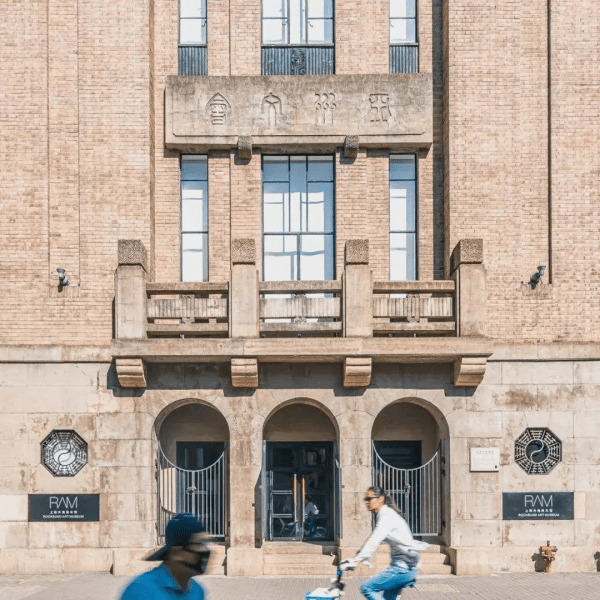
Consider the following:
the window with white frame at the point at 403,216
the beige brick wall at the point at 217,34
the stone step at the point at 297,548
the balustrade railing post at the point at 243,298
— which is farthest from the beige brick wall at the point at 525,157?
the stone step at the point at 297,548

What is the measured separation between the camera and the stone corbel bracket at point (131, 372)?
14727mm

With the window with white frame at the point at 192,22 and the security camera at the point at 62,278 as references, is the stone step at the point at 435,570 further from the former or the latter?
the window with white frame at the point at 192,22

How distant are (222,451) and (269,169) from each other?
581cm

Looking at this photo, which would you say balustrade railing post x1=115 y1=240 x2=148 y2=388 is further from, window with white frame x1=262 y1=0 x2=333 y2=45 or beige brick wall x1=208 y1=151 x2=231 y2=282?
window with white frame x1=262 y1=0 x2=333 y2=45

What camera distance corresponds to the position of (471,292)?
14.7m

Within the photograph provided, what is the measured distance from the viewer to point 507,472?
599 inches

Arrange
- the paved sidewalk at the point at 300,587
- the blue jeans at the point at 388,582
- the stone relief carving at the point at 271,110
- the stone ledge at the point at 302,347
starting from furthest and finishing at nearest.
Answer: the stone relief carving at the point at 271,110
the stone ledge at the point at 302,347
the paved sidewalk at the point at 300,587
the blue jeans at the point at 388,582

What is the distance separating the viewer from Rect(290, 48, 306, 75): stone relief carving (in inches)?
656

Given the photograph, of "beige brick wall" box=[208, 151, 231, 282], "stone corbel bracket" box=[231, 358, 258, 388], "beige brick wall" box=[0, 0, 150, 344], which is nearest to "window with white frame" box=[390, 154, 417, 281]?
"beige brick wall" box=[208, 151, 231, 282]

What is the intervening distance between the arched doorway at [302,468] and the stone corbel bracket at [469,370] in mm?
2863

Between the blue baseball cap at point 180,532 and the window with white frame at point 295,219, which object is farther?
the window with white frame at point 295,219

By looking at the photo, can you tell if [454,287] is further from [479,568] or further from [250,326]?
[479,568]

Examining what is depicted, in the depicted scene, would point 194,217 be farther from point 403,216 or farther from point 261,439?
point 261,439

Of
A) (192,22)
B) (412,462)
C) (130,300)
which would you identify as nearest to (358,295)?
(130,300)
